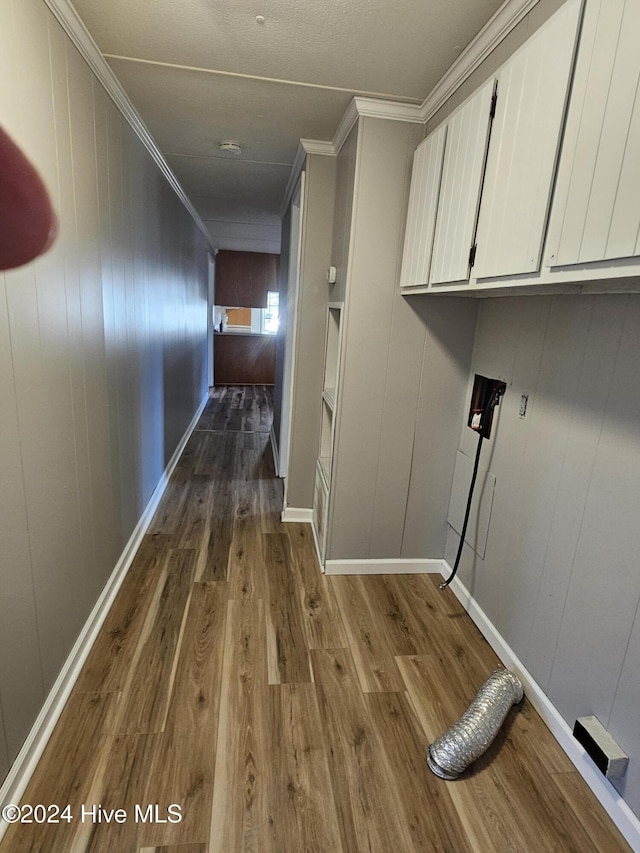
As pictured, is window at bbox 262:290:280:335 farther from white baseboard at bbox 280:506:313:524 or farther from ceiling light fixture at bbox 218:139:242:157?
white baseboard at bbox 280:506:313:524

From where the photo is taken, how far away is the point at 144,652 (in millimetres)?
1925

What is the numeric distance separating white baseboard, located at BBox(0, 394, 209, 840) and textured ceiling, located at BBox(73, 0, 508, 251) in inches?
89.7

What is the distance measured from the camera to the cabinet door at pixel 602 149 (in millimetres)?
951

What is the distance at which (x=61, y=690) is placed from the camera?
64.7 inches

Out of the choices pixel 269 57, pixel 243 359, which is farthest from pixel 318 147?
pixel 243 359

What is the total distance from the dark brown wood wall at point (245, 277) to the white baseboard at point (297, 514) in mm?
5771

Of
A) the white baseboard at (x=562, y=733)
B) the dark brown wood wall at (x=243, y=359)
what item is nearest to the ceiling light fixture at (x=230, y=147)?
the white baseboard at (x=562, y=733)

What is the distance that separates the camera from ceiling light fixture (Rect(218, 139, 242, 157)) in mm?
2714

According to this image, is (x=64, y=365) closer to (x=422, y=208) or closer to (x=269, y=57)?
(x=269, y=57)

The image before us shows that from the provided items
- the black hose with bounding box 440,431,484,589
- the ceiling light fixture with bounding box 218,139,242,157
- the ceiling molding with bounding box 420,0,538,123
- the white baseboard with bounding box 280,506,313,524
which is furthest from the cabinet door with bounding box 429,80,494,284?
the white baseboard with bounding box 280,506,313,524

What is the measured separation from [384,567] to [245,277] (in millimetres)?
6674

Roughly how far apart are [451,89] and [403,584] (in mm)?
2357

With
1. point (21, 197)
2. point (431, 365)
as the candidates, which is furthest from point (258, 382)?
point (21, 197)

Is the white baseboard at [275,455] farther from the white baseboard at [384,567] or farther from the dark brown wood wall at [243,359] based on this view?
the dark brown wood wall at [243,359]
